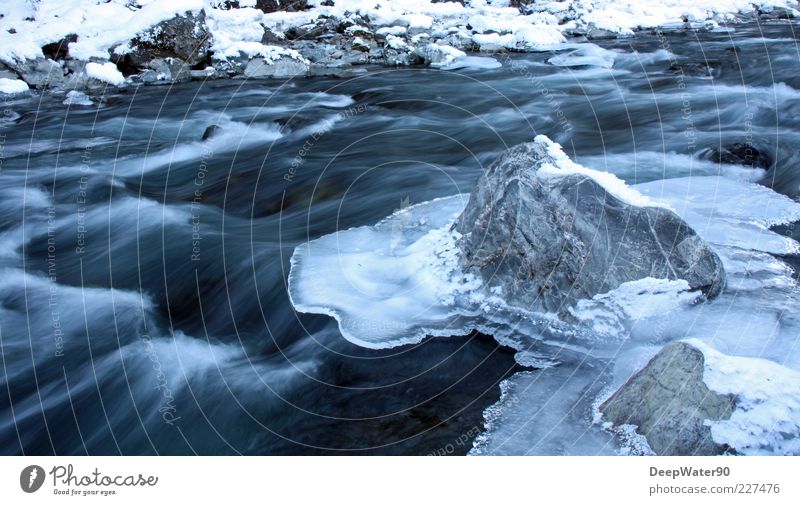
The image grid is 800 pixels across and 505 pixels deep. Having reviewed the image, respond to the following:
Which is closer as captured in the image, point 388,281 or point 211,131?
point 388,281

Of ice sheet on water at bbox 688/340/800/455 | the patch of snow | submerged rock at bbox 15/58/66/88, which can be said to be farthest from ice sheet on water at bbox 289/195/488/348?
submerged rock at bbox 15/58/66/88

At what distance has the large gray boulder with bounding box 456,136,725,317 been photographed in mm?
4277

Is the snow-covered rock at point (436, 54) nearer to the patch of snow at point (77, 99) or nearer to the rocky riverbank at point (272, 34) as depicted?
the rocky riverbank at point (272, 34)

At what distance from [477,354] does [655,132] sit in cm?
631

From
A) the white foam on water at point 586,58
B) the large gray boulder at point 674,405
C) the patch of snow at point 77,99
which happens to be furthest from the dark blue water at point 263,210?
the large gray boulder at point 674,405

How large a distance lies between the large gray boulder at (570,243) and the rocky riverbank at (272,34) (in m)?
10.8

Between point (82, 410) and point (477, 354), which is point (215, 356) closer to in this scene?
point (82, 410)

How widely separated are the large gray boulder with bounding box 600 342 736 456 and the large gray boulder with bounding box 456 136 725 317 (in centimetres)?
104

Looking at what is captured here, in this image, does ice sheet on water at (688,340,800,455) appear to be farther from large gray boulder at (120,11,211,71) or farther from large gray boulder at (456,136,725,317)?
large gray boulder at (120,11,211,71)

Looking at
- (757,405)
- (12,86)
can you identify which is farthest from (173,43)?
(757,405)

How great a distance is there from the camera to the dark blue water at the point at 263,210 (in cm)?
411

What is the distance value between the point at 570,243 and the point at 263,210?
4159 millimetres

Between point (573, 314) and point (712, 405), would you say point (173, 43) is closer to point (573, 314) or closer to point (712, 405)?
point (573, 314)

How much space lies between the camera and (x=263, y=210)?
7.42 meters
